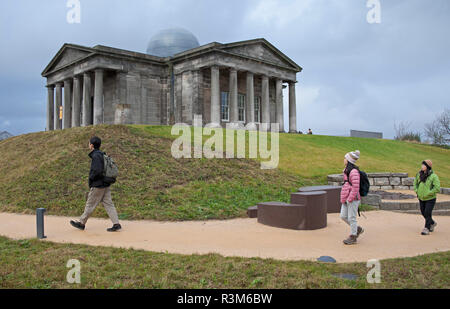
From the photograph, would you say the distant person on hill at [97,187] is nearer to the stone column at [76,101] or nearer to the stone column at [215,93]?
the stone column at [215,93]

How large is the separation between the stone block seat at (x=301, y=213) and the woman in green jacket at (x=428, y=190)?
2.47 metres

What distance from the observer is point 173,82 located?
1405 inches

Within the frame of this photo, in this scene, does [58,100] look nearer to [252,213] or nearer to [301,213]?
[252,213]

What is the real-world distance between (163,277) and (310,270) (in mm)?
2249

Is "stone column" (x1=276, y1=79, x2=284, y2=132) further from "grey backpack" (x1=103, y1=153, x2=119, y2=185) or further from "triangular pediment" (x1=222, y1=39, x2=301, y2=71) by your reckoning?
"grey backpack" (x1=103, y1=153, x2=119, y2=185)

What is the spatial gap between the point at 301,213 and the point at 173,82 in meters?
28.8

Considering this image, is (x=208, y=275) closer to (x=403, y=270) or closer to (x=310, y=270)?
(x=310, y=270)

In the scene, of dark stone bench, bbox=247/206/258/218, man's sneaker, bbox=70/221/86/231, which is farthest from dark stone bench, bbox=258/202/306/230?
man's sneaker, bbox=70/221/86/231

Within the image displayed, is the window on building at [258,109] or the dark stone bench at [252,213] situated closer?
the dark stone bench at [252,213]

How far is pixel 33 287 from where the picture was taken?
16.1 feet

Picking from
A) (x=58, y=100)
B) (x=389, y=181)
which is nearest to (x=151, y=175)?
(x=389, y=181)

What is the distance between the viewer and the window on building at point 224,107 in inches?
1423

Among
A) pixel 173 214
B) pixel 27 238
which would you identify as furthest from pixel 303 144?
pixel 27 238

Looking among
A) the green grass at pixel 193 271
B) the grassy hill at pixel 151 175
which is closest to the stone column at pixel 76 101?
the grassy hill at pixel 151 175
